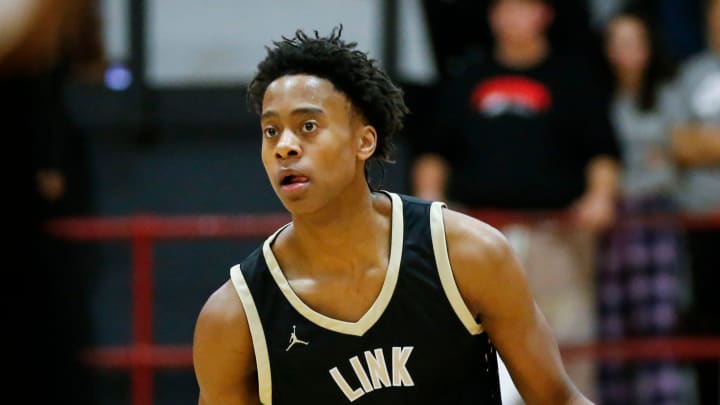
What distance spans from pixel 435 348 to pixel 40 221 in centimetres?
167

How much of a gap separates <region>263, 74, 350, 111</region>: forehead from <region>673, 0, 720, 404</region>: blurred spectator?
3179 millimetres

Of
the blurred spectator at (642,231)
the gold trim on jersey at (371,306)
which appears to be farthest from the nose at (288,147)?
the blurred spectator at (642,231)

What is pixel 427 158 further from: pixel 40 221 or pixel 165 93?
pixel 40 221

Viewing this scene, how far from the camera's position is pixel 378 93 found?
13.1ft

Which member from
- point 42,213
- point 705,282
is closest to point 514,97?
point 705,282

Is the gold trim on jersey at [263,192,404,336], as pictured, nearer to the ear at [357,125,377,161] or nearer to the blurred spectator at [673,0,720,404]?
the ear at [357,125,377,161]

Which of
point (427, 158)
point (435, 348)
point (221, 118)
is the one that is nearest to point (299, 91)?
point (435, 348)

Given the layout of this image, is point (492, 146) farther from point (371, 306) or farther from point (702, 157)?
point (371, 306)

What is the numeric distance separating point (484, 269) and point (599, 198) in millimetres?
2720

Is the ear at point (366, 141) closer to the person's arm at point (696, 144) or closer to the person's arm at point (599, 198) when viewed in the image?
the person's arm at point (599, 198)

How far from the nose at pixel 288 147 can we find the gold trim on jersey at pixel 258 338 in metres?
0.44

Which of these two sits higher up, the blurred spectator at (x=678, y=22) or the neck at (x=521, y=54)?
the blurred spectator at (x=678, y=22)

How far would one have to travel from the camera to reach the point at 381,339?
3.96 m

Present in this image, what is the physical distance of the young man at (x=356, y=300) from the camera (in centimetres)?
392
